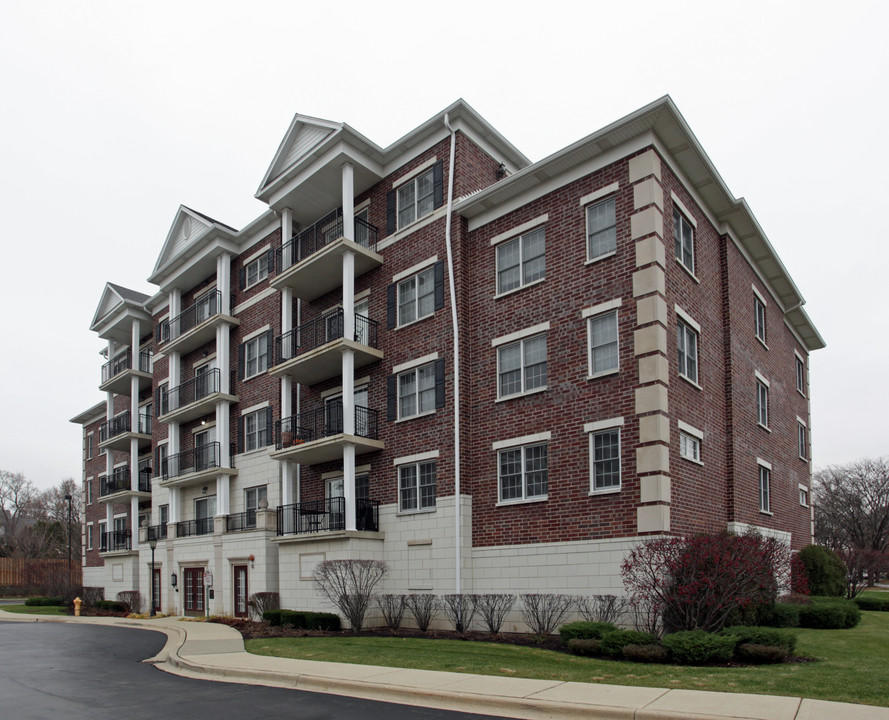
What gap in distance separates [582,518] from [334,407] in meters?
10.5

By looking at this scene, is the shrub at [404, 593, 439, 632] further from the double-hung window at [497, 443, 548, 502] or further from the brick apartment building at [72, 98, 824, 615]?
the double-hung window at [497, 443, 548, 502]

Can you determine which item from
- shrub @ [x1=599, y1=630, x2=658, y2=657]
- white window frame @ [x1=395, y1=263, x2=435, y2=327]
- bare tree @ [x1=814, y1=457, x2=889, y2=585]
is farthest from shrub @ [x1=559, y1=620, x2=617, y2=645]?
bare tree @ [x1=814, y1=457, x2=889, y2=585]

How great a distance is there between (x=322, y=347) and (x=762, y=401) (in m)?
15.0

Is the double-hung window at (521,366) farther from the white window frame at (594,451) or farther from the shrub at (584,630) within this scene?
the shrub at (584,630)

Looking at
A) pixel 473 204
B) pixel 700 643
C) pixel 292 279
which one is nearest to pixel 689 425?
pixel 700 643

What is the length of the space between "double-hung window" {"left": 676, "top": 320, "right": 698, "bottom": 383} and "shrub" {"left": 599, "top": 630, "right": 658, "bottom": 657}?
24.6ft

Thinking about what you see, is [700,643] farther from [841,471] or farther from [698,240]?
[841,471]

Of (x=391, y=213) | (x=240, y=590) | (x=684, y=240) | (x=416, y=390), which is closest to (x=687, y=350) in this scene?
(x=684, y=240)

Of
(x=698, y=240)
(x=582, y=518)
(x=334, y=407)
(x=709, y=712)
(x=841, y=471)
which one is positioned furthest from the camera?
(x=841, y=471)

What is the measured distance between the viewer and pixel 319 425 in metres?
27.7

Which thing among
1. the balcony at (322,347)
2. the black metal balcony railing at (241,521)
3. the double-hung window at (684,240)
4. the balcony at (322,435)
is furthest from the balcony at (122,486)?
the double-hung window at (684,240)

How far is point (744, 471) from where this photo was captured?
923 inches

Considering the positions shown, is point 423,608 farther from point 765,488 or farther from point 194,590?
point 194,590

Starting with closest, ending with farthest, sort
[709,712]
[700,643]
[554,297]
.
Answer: [709,712] → [700,643] → [554,297]
